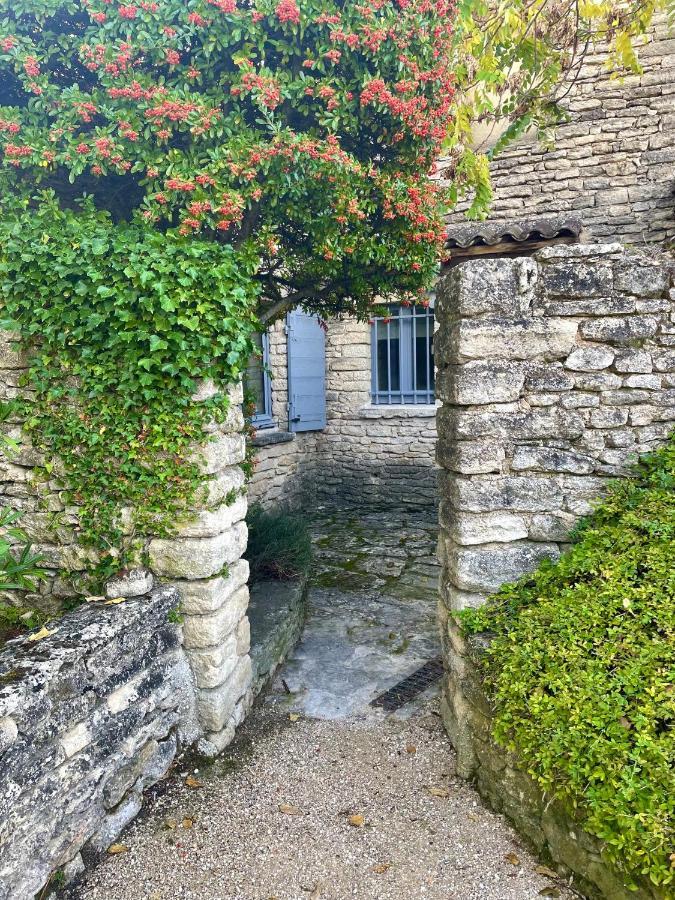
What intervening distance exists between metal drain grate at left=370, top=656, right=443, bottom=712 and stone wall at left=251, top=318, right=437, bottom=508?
4.04m

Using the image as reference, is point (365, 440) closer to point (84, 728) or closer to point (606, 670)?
point (606, 670)

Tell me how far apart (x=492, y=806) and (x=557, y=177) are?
6.45m

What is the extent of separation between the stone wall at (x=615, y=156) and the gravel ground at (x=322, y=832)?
5.80m

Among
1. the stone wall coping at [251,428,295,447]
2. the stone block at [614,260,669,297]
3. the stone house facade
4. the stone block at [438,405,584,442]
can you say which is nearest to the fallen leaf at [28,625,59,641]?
the stone block at [438,405,584,442]

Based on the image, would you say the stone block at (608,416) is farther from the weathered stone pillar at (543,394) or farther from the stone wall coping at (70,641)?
the stone wall coping at (70,641)

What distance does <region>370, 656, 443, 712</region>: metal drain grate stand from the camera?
3465 millimetres

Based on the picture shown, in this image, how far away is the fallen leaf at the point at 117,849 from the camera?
2.39 metres

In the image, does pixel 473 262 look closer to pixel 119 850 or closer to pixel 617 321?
pixel 617 321

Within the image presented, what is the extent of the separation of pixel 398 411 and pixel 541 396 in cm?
515

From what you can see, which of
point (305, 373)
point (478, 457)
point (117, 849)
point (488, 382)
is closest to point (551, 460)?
point (478, 457)

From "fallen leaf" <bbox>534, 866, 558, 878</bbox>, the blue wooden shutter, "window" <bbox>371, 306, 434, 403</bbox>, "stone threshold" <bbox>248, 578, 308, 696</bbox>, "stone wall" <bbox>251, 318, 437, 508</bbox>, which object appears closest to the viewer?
"fallen leaf" <bbox>534, 866, 558, 878</bbox>

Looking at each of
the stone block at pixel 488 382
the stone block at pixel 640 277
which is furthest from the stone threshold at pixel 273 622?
the stone block at pixel 640 277

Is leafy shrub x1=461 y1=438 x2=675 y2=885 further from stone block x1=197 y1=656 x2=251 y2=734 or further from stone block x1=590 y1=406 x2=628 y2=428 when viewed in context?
stone block x1=197 y1=656 x2=251 y2=734

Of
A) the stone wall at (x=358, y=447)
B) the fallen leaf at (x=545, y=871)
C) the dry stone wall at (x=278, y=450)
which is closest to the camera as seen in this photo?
the fallen leaf at (x=545, y=871)
